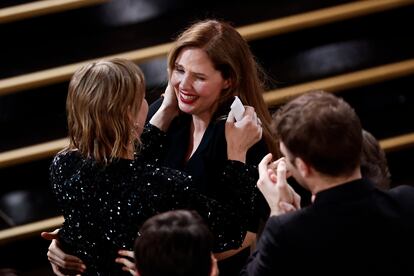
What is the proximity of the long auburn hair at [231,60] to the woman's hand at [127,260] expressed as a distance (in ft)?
2.26

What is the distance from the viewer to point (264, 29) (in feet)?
13.5

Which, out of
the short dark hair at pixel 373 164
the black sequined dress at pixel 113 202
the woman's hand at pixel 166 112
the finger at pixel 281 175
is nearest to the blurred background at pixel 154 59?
the woman's hand at pixel 166 112

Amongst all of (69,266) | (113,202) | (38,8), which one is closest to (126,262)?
(113,202)

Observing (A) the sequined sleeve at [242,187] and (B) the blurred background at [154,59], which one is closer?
(A) the sequined sleeve at [242,187]

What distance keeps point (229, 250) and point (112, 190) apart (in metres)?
0.48

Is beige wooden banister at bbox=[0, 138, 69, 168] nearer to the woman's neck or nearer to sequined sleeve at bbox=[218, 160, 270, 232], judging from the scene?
the woman's neck

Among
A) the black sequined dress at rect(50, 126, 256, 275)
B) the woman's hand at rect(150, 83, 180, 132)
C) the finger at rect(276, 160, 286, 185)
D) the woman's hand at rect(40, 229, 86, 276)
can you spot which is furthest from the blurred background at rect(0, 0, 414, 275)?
the finger at rect(276, 160, 286, 185)

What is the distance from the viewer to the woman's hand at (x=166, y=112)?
2.89m

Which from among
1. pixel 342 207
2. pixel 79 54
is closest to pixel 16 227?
pixel 79 54

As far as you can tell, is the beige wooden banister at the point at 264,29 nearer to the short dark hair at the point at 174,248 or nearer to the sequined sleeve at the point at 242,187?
the sequined sleeve at the point at 242,187

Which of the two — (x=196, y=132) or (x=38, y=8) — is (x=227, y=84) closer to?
(x=196, y=132)

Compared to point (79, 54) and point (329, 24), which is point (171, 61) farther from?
point (329, 24)

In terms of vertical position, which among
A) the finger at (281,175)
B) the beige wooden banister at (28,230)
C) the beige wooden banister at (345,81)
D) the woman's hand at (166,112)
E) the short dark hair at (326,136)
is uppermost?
the short dark hair at (326,136)

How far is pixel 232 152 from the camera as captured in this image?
264 cm
